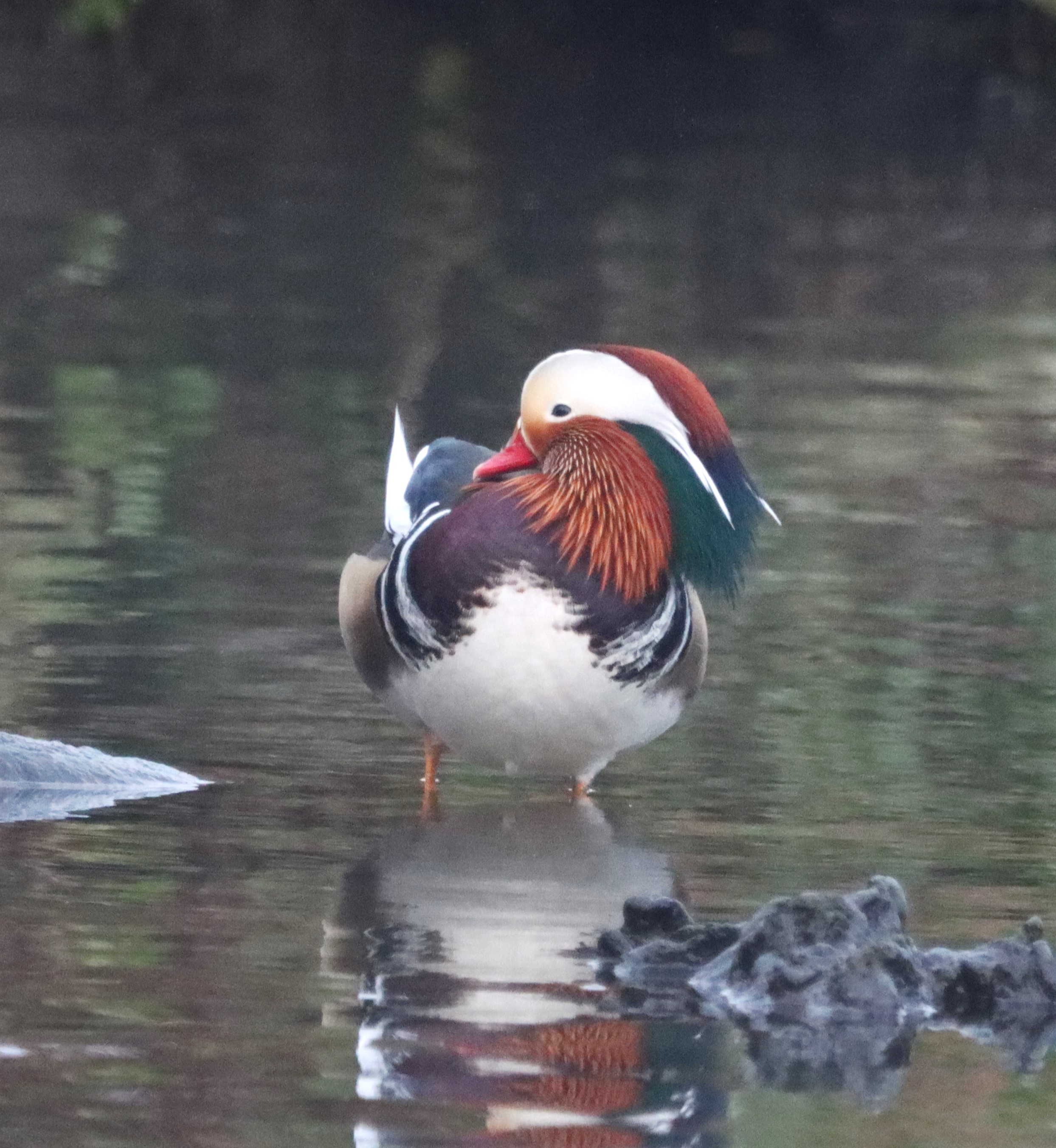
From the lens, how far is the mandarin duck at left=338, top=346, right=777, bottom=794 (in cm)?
579

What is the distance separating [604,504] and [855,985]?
1.66m

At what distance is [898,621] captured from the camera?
25.9 ft

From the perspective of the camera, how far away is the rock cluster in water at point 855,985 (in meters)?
4.50

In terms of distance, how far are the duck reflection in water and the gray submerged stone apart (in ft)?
1.98

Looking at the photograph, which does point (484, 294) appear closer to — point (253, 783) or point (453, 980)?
point (253, 783)

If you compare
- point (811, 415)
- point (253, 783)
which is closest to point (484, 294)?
point (811, 415)

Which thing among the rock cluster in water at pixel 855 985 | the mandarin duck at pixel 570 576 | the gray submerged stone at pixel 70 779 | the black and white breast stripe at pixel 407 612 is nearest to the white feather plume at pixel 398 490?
the mandarin duck at pixel 570 576

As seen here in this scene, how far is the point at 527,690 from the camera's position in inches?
227

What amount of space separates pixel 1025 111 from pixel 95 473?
1843cm

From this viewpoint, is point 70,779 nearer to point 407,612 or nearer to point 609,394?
point 407,612

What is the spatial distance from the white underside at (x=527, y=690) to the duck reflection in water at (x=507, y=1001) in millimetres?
204

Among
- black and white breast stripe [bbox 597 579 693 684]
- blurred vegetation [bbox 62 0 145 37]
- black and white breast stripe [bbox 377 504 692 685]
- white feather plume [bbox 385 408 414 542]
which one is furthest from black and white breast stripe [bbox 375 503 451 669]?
blurred vegetation [bbox 62 0 145 37]

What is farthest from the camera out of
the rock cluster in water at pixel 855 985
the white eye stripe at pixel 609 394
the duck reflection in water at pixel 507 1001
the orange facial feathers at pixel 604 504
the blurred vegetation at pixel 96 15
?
the blurred vegetation at pixel 96 15

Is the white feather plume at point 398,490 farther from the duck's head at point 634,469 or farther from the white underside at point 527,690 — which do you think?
the white underside at point 527,690
